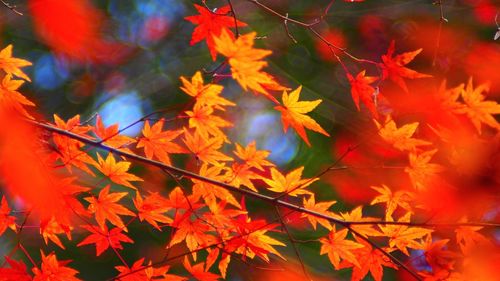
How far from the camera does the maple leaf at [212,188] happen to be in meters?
1.30

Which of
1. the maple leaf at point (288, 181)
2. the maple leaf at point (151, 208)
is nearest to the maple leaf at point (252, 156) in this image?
the maple leaf at point (288, 181)

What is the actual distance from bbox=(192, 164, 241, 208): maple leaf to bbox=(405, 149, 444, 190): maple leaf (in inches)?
21.6

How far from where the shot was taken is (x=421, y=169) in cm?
149

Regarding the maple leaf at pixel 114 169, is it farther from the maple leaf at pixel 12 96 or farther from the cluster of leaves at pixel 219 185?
the maple leaf at pixel 12 96

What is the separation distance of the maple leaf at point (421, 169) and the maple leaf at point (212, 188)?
548mm

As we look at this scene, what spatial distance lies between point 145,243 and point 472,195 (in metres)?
2.21

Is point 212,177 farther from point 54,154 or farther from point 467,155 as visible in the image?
point 467,155

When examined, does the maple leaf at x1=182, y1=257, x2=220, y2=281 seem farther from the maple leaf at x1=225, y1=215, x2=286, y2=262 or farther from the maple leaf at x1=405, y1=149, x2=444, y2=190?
the maple leaf at x1=405, y1=149, x2=444, y2=190

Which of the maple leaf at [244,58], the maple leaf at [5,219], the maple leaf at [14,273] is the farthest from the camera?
the maple leaf at [5,219]

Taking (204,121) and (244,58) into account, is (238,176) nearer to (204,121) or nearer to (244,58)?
(204,121)

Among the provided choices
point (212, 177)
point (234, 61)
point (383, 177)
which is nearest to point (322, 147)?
point (383, 177)

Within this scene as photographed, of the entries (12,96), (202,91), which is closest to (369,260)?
(202,91)

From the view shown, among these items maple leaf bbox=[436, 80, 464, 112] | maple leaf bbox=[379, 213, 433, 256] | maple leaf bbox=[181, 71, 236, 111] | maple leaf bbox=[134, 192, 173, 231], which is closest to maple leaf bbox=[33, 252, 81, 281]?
maple leaf bbox=[134, 192, 173, 231]

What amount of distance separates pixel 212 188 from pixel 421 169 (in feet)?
2.09
